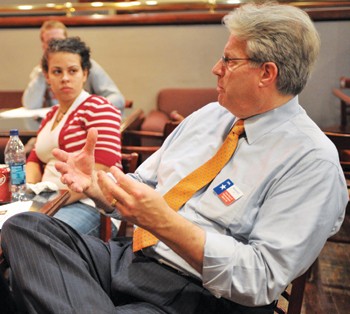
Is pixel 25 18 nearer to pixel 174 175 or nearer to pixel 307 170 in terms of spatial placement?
pixel 174 175

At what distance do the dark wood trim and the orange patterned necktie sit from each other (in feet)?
10.1

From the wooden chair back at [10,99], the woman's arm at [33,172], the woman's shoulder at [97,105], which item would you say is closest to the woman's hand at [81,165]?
the woman's shoulder at [97,105]

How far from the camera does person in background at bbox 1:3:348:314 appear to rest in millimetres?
1062

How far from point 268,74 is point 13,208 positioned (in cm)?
87

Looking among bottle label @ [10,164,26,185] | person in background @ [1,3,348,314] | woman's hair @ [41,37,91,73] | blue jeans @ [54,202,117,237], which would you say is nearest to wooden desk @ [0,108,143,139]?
woman's hair @ [41,37,91,73]

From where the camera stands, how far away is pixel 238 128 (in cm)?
134

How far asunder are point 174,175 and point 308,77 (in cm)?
48

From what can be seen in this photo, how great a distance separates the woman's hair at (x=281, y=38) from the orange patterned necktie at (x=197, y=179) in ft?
0.65

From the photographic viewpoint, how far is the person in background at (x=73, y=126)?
1.91 meters

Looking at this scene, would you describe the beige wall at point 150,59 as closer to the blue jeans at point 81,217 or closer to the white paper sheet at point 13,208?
the blue jeans at point 81,217

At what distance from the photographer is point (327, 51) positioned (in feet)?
13.5

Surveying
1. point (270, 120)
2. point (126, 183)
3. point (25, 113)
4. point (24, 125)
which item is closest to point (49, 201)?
point (126, 183)

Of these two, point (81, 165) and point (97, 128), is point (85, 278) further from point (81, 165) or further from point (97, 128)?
point (97, 128)

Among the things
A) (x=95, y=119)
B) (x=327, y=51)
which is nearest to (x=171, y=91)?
(x=327, y=51)
